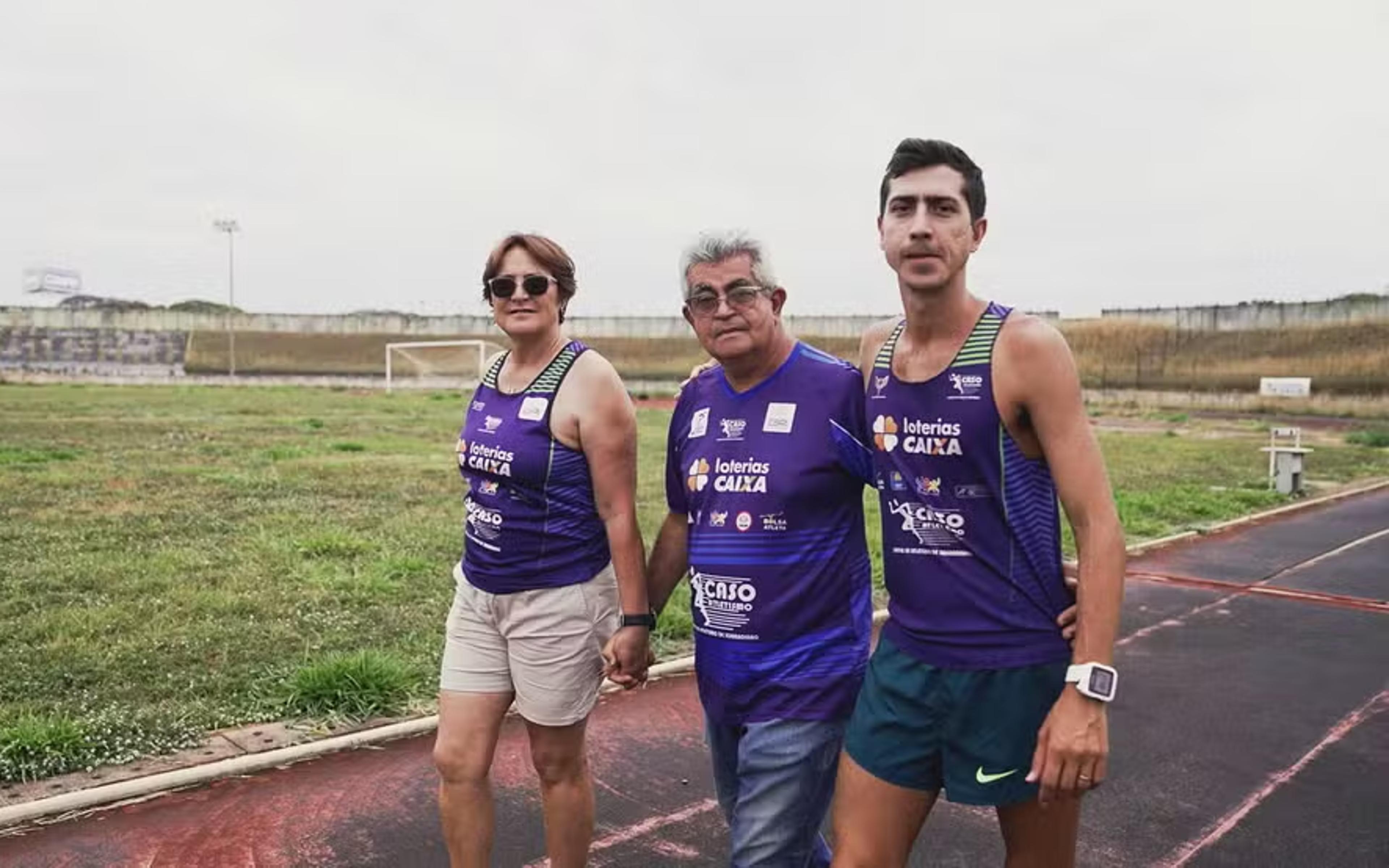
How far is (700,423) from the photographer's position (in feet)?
9.47

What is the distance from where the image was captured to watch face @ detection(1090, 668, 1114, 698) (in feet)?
7.22

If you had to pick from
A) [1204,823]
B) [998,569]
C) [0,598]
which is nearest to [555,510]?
[998,569]

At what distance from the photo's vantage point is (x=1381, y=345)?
43.8 meters

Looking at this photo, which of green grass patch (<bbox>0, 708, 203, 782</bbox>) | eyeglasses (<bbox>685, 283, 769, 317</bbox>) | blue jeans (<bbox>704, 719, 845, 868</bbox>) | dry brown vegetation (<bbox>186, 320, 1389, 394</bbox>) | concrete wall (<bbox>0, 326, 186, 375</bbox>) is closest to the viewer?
blue jeans (<bbox>704, 719, 845, 868</bbox>)

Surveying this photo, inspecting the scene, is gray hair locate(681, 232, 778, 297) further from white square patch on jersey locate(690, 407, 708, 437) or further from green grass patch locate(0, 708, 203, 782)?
green grass patch locate(0, 708, 203, 782)

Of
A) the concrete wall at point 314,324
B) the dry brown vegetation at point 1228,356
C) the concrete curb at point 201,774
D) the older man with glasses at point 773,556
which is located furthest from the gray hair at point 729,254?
the concrete wall at point 314,324

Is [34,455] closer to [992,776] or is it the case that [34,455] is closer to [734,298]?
[734,298]

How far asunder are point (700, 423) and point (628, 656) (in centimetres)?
68

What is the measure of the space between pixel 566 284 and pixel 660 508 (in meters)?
9.18

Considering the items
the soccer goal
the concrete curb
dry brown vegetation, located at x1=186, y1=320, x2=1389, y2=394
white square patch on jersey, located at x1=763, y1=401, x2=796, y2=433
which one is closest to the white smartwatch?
white square patch on jersey, located at x1=763, y1=401, x2=796, y2=433

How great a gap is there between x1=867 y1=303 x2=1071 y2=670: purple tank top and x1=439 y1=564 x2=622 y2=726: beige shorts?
106 centimetres

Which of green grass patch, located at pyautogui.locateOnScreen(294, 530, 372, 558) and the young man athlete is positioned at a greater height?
the young man athlete

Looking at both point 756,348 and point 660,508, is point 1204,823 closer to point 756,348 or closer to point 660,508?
point 756,348

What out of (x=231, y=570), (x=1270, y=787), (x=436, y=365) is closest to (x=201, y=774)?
(x=231, y=570)
